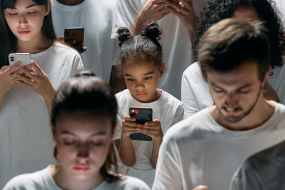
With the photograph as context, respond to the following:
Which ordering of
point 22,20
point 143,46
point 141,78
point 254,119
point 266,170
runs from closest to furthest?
point 266,170 → point 254,119 → point 22,20 → point 141,78 → point 143,46

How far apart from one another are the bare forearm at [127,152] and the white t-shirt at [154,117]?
0.03m

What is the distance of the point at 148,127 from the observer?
6.68ft

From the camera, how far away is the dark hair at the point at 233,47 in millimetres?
1403

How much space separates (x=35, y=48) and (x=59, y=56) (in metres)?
0.16

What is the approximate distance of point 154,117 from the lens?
231 cm

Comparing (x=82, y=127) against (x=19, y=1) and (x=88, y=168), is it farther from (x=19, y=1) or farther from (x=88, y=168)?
(x=19, y=1)

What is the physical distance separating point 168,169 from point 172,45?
1457 mm

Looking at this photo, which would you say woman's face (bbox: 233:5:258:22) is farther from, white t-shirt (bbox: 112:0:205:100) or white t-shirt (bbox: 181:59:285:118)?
white t-shirt (bbox: 112:0:205:100)

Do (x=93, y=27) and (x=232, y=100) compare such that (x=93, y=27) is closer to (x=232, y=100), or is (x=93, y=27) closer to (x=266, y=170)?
(x=232, y=100)

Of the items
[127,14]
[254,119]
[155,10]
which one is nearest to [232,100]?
[254,119]

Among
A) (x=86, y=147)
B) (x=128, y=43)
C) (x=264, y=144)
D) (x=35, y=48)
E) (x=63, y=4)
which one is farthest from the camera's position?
(x=63, y=4)

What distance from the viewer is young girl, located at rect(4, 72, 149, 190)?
51.3 inches

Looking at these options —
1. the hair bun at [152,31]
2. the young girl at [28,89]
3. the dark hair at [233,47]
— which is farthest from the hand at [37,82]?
the dark hair at [233,47]

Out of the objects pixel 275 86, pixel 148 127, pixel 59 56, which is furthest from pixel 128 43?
pixel 275 86
